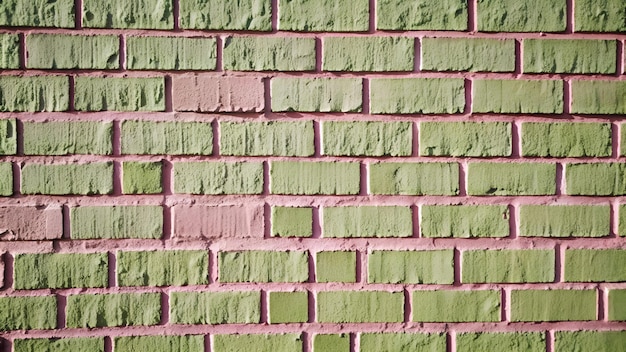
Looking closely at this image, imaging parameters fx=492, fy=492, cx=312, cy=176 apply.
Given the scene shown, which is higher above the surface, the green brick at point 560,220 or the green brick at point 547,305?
the green brick at point 560,220

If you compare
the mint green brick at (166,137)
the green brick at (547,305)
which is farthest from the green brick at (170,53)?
the green brick at (547,305)

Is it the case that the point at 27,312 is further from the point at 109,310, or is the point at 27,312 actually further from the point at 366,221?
the point at 366,221

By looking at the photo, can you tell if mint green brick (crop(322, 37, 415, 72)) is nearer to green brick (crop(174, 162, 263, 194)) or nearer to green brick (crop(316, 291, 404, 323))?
green brick (crop(174, 162, 263, 194))

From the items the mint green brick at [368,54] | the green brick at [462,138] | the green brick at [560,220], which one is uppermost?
the mint green brick at [368,54]

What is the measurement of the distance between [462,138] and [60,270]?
1044 mm

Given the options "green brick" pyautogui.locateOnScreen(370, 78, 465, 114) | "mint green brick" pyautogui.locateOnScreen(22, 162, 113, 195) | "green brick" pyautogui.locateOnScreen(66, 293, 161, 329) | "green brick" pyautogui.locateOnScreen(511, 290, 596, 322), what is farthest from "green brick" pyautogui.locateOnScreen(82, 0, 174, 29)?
"green brick" pyautogui.locateOnScreen(511, 290, 596, 322)

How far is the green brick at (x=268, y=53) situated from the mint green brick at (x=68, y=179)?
0.40m

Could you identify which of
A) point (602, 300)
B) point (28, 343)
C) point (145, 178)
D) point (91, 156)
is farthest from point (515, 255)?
point (28, 343)

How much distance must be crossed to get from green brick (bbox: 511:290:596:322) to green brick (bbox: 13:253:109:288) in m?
1.03

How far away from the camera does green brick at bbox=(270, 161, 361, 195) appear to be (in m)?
1.22

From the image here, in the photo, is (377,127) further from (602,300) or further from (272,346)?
(602,300)

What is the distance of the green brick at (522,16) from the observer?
123cm

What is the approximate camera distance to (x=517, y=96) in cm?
124

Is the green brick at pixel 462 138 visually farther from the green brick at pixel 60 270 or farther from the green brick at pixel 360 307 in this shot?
the green brick at pixel 60 270
